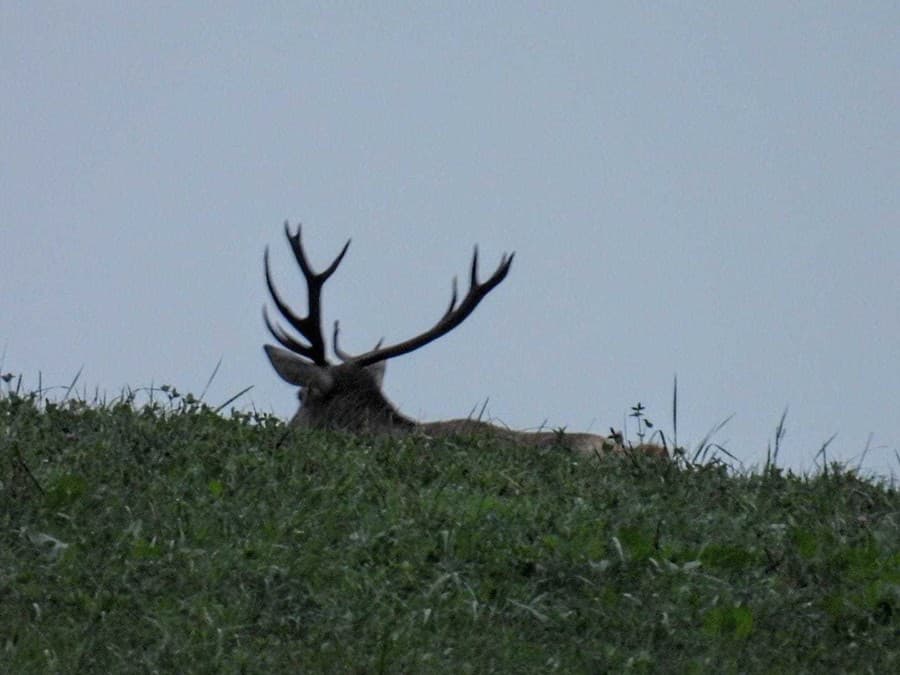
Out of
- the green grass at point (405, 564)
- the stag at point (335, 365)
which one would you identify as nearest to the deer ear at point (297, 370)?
the stag at point (335, 365)

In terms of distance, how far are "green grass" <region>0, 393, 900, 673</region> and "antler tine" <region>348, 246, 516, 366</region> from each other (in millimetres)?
3928

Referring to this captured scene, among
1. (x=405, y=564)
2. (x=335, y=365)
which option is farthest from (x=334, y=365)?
(x=405, y=564)

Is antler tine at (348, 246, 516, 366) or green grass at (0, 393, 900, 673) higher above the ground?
antler tine at (348, 246, 516, 366)

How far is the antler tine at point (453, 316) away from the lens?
11109 mm

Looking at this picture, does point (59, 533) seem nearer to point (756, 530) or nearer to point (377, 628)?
point (377, 628)

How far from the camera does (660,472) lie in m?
7.35

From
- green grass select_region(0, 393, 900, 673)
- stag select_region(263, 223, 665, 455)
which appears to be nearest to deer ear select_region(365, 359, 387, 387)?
stag select_region(263, 223, 665, 455)

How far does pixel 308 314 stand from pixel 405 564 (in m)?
5.50

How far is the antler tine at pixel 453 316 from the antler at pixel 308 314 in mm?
277

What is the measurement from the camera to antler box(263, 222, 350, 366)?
→ 1080 cm

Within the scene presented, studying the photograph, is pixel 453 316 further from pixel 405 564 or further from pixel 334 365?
pixel 405 564

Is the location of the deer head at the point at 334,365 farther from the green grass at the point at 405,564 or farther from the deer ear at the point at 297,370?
the green grass at the point at 405,564

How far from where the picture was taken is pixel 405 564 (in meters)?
5.63

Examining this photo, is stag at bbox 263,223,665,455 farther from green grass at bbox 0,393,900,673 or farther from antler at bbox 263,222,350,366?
green grass at bbox 0,393,900,673
